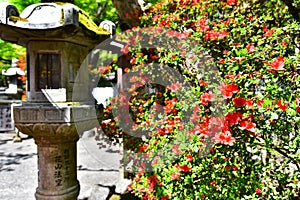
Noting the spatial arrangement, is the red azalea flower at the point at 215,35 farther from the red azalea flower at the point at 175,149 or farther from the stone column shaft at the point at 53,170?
the stone column shaft at the point at 53,170

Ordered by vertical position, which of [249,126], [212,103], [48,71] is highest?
[48,71]

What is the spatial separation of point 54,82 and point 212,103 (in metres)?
1.67

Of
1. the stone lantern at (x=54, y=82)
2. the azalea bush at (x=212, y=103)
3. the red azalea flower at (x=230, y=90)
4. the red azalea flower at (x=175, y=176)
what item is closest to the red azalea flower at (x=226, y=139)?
the azalea bush at (x=212, y=103)

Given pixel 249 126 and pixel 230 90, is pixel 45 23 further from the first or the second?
pixel 249 126

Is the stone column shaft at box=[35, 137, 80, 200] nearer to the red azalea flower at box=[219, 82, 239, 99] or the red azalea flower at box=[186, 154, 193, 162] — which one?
the red azalea flower at box=[186, 154, 193, 162]

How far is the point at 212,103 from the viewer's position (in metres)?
2.54

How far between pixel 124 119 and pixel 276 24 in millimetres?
2564

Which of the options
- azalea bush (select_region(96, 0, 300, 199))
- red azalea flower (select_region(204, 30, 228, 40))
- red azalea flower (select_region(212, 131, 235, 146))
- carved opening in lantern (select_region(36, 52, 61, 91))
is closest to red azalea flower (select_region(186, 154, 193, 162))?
azalea bush (select_region(96, 0, 300, 199))

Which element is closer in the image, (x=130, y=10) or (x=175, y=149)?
(x=175, y=149)

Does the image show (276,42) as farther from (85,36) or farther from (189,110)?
(85,36)

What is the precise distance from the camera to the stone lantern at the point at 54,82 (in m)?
2.35

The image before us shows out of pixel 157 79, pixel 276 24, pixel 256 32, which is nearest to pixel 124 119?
pixel 157 79

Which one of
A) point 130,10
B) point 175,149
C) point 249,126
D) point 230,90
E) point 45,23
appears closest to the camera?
point 249,126

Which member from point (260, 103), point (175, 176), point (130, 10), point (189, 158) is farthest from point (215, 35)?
point (130, 10)
